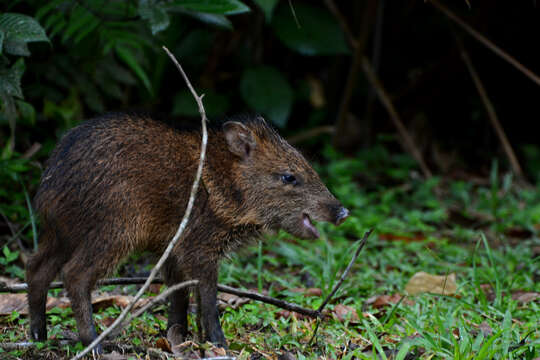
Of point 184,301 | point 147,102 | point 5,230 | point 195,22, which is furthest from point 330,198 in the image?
point 195,22

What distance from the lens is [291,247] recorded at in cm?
545

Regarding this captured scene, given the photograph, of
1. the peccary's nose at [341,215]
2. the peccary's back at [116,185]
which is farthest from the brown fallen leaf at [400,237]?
the peccary's back at [116,185]

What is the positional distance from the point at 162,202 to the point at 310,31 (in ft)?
14.1

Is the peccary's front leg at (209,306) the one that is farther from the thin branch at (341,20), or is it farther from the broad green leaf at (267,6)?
the thin branch at (341,20)

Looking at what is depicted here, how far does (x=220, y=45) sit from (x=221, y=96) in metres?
0.62

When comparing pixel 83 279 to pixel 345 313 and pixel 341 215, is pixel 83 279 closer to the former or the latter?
pixel 341 215

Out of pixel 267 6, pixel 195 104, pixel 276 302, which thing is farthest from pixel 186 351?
pixel 195 104

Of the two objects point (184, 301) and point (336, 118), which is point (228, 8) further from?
Answer: point (336, 118)

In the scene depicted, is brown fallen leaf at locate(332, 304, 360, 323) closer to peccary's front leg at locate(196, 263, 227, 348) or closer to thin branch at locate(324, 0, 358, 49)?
A: peccary's front leg at locate(196, 263, 227, 348)

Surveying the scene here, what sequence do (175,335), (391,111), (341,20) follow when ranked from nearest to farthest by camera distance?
1. (175,335)
2. (341,20)
3. (391,111)

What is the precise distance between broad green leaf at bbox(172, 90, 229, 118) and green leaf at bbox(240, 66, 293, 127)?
1.01 feet

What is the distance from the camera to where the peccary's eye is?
146 inches

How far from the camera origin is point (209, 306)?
3.41 metres

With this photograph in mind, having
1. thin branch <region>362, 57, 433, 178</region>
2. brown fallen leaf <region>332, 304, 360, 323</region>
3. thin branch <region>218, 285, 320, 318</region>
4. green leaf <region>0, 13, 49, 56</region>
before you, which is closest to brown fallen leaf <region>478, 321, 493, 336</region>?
brown fallen leaf <region>332, 304, 360, 323</region>
